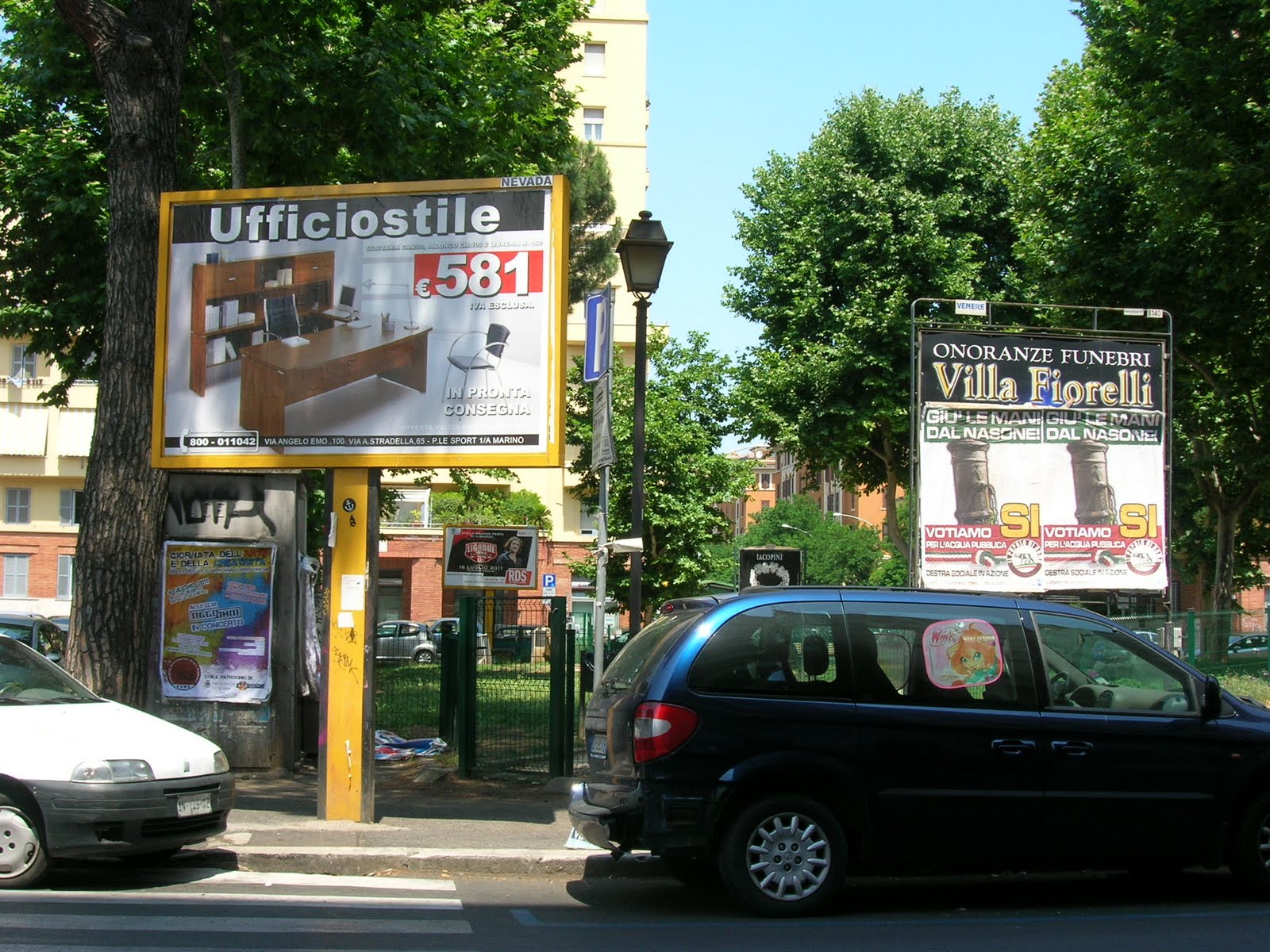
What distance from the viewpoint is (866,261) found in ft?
111

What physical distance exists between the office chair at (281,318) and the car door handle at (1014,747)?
5.79 meters

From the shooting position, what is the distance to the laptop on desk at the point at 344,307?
962 centimetres

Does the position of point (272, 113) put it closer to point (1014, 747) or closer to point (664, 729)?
point (664, 729)

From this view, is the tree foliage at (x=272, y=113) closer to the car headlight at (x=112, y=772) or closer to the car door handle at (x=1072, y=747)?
the car headlight at (x=112, y=772)

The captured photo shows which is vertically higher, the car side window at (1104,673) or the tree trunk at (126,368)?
the tree trunk at (126,368)

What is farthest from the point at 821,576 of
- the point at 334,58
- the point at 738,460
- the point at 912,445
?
the point at 334,58

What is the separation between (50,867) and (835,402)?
27.1 m

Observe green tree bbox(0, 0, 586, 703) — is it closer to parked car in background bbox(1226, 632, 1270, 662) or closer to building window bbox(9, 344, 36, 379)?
parked car in background bbox(1226, 632, 1270, 662)

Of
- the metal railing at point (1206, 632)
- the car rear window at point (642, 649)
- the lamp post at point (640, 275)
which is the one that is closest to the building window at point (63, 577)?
the metal railing at point (1206, 632)

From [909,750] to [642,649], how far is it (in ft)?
5.53

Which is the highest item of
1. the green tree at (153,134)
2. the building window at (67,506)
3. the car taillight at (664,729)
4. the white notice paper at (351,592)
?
the green tree at (153,134)

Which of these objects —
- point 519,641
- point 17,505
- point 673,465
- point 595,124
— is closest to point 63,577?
point 17,505

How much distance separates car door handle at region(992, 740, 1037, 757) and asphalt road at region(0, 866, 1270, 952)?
94cm

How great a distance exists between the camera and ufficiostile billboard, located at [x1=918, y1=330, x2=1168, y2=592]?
17.8m
